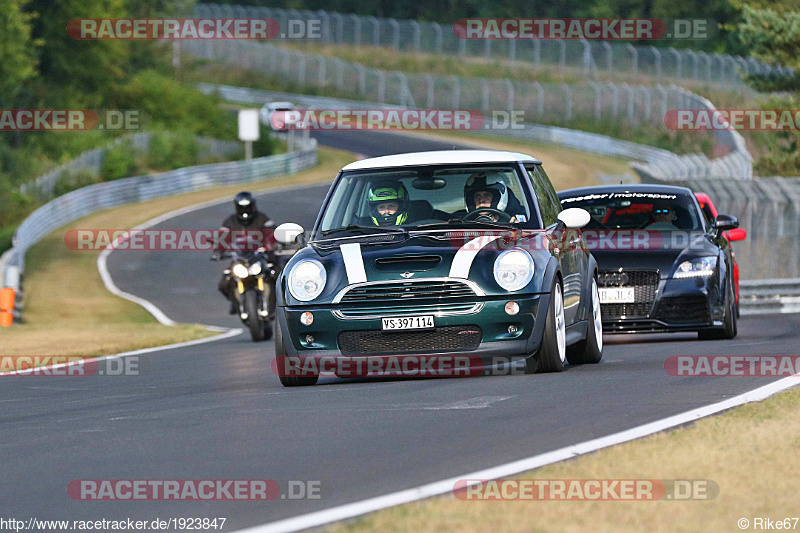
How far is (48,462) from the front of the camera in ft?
24.6

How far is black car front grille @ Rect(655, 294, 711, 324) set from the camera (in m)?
14.3

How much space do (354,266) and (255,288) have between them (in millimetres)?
8698

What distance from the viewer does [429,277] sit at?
33.7 feet

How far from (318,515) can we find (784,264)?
2288cm

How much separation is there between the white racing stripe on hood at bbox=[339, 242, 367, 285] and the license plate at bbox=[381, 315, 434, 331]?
35cm

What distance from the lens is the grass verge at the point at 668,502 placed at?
541 cm

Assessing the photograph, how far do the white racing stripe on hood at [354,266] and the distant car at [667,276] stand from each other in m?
4.61

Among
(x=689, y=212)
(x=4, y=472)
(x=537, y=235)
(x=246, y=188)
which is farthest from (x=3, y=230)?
(x=4, y=472)

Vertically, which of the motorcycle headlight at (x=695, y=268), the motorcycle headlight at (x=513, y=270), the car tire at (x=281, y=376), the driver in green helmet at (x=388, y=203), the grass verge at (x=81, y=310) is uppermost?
the driver in green helmet at (x=388, y=203)

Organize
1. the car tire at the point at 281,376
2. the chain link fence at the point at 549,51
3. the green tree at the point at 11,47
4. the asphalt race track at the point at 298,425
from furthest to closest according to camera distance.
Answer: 1. the chain link fence at the point at 549,51
2. the green tree at the point at 11,47
3. the car tire at the point at 281,376
4. the asphalt race track at the point at 298,425

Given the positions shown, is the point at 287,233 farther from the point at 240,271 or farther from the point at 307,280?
the point at 240,271

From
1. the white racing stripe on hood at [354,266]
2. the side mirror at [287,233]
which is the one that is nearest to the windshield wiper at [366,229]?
the side mirror at [287,233]

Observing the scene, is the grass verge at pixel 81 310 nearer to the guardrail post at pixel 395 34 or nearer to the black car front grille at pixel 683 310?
the black car front grille at pixel 683 310

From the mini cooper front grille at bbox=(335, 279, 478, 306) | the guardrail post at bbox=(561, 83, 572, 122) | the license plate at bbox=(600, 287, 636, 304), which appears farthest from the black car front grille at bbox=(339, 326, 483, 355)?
the guardrail post at bbox=(561, 83, 572, 122)
